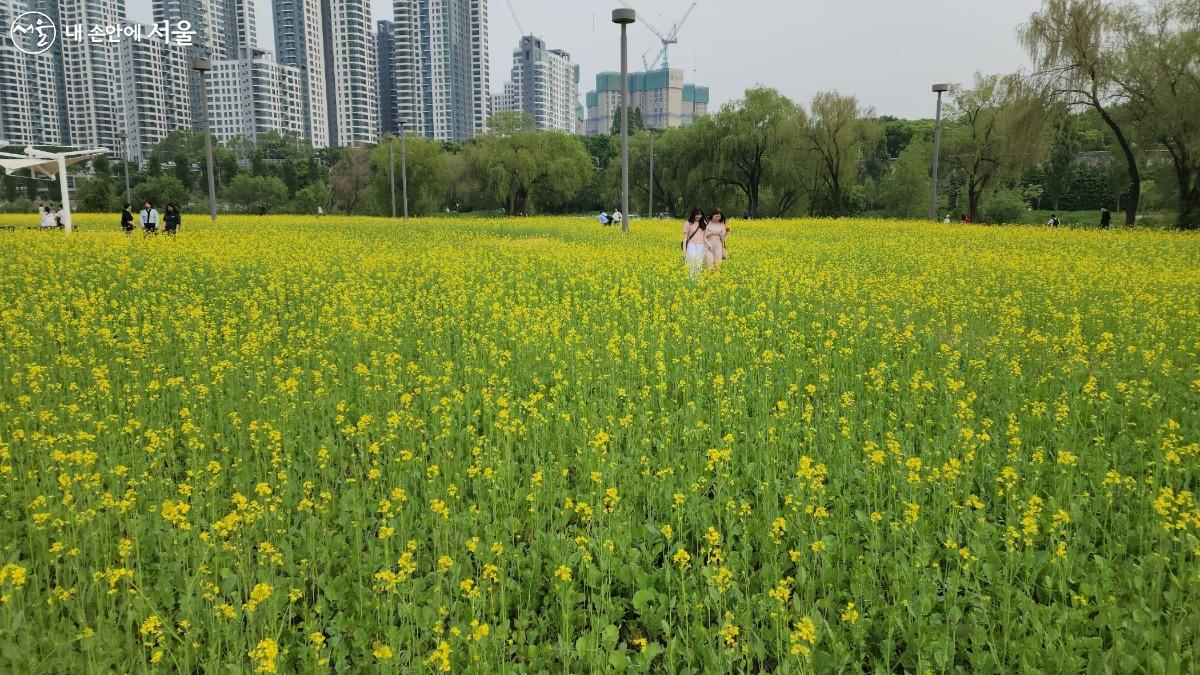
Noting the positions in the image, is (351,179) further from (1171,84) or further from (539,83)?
(539,83)

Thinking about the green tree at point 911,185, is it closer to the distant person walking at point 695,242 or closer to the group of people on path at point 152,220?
the distant person walking at point 695,242

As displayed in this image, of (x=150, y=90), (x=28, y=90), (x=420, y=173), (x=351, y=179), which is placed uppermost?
(x=150, y=90)

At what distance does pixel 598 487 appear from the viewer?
4656 mm

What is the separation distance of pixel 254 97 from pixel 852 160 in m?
95.5

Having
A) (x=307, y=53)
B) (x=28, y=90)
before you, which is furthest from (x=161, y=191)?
(x=307, y=53)

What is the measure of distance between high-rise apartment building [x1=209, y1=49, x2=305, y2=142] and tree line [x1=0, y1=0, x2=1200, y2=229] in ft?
92.3

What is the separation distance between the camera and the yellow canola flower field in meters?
3.23

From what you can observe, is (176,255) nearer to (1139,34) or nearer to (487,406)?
(487,406)

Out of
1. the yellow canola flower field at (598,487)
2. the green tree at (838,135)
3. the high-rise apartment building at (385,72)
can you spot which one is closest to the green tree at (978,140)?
the green tree at (838,135)

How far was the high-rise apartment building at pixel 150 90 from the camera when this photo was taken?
85.9 metres

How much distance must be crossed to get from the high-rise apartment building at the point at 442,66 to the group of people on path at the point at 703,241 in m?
108

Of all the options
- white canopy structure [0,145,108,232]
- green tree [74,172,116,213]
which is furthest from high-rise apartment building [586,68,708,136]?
white canopy structure [0,145,108,232]

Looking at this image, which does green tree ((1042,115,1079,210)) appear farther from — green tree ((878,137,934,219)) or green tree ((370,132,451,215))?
green tree ((370,132,451,215))

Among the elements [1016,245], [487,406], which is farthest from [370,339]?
[1016,245]
